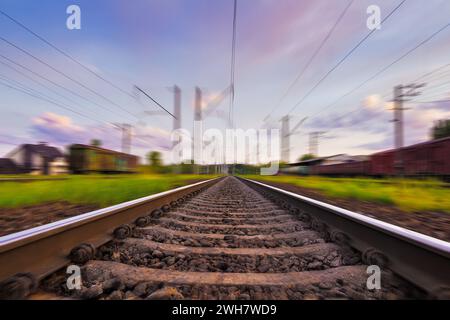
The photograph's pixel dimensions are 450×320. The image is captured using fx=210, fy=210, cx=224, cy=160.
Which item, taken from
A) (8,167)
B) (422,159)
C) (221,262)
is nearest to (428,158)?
(422,159)

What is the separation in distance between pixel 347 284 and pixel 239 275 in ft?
2.12

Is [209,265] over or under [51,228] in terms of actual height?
under

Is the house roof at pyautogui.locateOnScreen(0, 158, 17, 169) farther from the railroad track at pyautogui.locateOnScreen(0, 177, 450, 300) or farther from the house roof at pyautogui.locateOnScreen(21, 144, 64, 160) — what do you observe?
the railroad track at pyautogui.locateOnScreen(0, 177, 450, 300)

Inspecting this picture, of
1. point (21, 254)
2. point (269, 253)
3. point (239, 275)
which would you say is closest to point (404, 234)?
point (269, 253)

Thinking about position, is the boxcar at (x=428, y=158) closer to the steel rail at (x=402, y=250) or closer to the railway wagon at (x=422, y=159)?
the railway wagon at (x=422, y=159)

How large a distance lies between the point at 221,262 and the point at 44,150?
41.3 metres

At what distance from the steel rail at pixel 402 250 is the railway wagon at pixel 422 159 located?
11.9m

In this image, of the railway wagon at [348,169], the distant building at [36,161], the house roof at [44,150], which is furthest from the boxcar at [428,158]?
the house roof at [44,150]

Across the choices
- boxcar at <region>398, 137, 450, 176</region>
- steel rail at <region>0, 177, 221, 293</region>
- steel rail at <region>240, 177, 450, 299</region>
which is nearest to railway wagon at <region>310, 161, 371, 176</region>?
boxcar at <region>398, 137, 450, 176</region>

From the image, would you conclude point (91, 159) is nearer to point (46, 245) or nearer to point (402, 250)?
point (46, 245)

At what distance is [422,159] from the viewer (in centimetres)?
1437

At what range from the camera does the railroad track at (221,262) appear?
116cm
